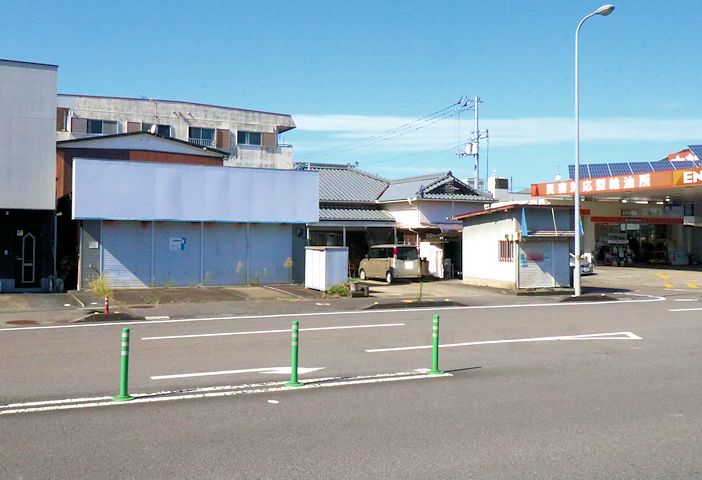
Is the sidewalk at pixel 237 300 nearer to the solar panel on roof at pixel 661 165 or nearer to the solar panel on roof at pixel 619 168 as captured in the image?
the solar panel on roof at pixel 619 168

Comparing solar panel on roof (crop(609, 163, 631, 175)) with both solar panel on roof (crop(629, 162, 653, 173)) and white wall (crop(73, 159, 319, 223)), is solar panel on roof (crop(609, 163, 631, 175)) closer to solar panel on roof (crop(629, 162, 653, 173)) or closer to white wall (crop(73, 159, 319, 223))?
solar panel on roof (crop(629, 162, 653, 173))

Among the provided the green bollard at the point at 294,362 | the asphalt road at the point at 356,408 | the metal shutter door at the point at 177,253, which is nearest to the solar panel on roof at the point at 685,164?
the metal shutter door at the point at 177,253

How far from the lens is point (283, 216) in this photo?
28719 millimetres

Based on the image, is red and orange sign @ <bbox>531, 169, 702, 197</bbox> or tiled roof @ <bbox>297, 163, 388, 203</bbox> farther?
tiled roof @ <bbox>297, 163, 388, 203</bbox>

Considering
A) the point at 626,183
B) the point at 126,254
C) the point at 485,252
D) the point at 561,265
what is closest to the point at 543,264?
the point at 561,265

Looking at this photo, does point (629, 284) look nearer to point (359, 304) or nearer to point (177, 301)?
point (359, 304)

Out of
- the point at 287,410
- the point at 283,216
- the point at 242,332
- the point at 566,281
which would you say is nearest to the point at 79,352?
the point at 242,332

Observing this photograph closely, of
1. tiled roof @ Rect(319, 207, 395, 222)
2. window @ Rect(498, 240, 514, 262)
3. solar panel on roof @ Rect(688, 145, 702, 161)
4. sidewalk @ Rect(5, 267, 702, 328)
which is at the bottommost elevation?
sidewalk @ Rect(5, 267, 702, 328)

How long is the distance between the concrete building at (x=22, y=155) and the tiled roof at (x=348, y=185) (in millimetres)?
15514

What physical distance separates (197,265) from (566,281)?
14688 millimetres

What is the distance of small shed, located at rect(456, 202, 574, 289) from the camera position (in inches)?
1088

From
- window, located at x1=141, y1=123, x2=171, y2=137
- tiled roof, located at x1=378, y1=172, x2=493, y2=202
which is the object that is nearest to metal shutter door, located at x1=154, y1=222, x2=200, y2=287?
tiled roof, located at x1=378, y1=172, x2=493, y2=202

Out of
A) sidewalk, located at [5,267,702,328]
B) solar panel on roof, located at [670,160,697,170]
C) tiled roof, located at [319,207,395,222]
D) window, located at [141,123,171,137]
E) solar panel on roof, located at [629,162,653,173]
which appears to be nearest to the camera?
sidewalk, located at [5,267,702,328]

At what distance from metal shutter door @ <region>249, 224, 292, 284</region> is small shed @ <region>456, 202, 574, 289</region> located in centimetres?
859
